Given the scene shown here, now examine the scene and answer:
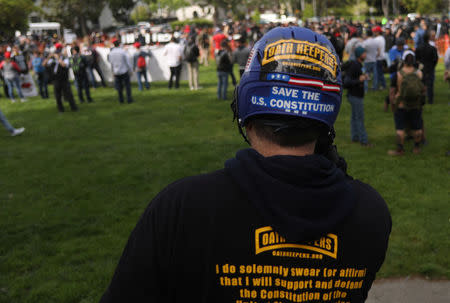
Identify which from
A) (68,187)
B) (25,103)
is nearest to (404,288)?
(68,187)

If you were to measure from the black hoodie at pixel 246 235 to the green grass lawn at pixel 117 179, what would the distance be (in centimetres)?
365

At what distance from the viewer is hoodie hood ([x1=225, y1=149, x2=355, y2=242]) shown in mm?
1328

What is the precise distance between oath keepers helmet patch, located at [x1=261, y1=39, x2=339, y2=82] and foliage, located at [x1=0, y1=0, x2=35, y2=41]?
104 ft

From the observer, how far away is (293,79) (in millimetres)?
1425

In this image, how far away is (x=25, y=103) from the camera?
16953 millimetres

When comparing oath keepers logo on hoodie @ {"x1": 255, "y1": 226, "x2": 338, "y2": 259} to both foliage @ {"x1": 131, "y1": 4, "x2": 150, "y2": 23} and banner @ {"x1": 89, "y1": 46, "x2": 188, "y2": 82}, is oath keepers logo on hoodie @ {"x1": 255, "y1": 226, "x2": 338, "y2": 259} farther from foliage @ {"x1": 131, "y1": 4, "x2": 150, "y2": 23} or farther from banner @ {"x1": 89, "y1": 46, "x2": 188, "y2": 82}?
foliage @ {"x1": 131, "y1": 4, "x2": 150, "y2": 23}

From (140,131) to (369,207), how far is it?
416 inches

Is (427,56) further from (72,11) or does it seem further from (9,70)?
(72,11)

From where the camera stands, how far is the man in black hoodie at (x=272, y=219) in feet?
4.42

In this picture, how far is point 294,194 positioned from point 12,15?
1280 inches

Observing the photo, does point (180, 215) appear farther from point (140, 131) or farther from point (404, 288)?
point (140, 131)

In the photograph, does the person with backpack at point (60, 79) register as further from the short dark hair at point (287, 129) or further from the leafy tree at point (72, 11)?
the leafy tree at point (72, 11)

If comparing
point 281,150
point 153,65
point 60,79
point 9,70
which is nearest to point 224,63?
point 60,79

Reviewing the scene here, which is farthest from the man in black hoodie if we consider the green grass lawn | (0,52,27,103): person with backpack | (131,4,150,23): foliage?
(131,4,150,23): foliage
